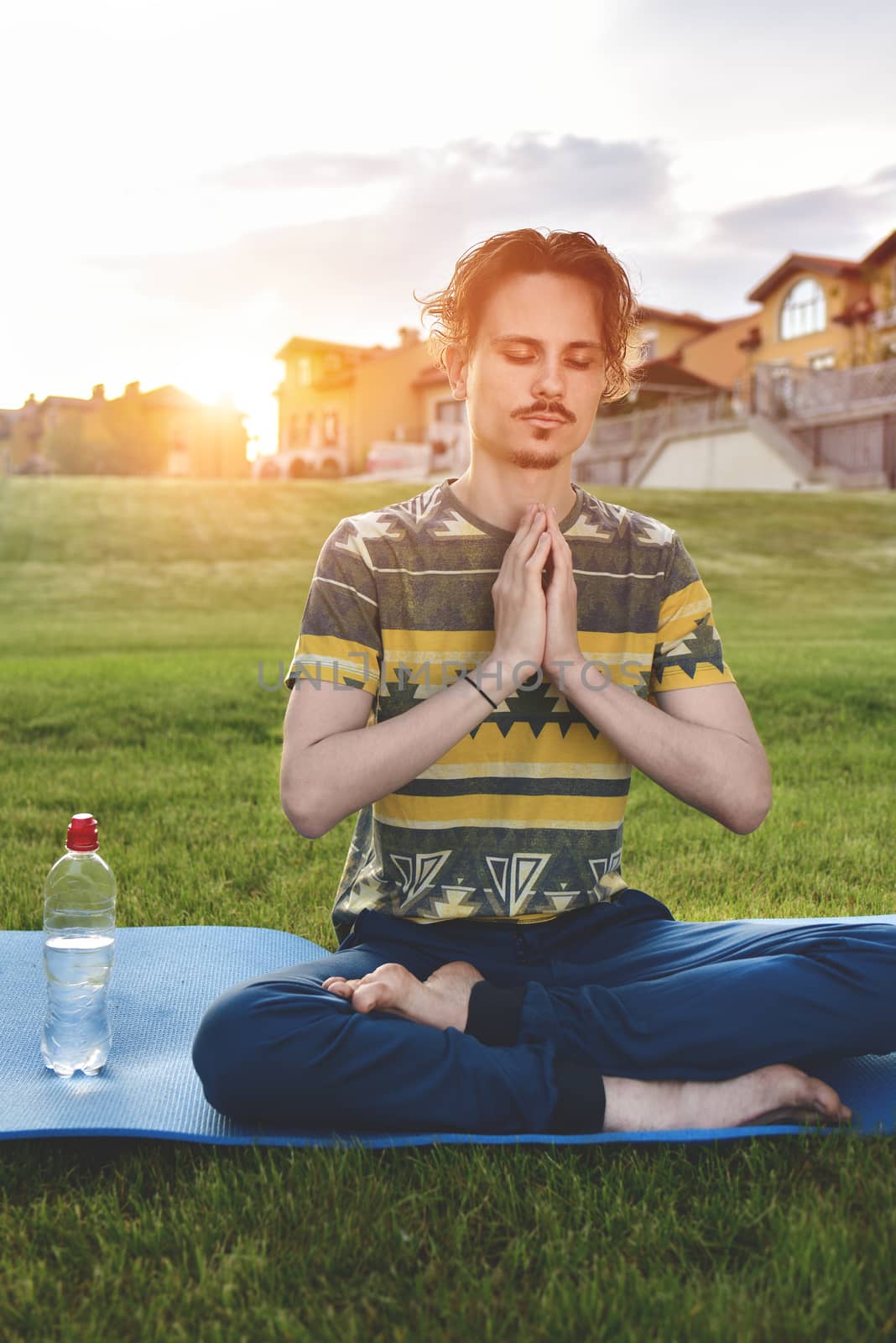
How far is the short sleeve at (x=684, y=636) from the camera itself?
2.70 metres

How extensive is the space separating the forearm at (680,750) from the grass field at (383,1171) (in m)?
0.70

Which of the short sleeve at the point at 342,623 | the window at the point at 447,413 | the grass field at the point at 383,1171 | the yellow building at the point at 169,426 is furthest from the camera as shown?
the yellow building at the point at 169,426

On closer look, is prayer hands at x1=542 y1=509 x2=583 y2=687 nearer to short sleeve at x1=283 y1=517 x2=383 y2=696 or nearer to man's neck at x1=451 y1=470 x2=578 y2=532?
man's neck at x1=451 y1=470 x2=578 y2=532

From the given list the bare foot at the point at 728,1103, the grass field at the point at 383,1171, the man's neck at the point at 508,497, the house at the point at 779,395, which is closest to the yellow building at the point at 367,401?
the house at the point at 779,395

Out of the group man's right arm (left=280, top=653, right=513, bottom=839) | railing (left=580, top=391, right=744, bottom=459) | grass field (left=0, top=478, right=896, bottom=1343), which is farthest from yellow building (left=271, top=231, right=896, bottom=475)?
man's right arm (left=280, top=653, right=513, bottom=839)

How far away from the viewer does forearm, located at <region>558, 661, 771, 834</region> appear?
242cm

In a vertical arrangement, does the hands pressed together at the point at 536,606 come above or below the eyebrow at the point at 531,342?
below

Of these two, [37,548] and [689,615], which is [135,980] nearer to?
[689,615]

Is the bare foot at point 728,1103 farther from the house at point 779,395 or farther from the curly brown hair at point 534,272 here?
the house at point 779,395

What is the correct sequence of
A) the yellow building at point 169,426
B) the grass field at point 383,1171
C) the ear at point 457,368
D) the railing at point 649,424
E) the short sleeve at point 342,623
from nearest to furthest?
the grass field at point 383,1171
the short sleeve at point 342,623
the ear at point 457,368
the railing at point 649,424
the yellow building at point 169,426

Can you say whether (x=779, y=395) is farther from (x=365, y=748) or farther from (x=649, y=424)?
(x=365, y=748)

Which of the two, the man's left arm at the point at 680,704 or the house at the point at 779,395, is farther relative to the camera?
the house at the point at 779,395

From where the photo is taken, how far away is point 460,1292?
179 centimetres

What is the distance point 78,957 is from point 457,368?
68.2 inches
